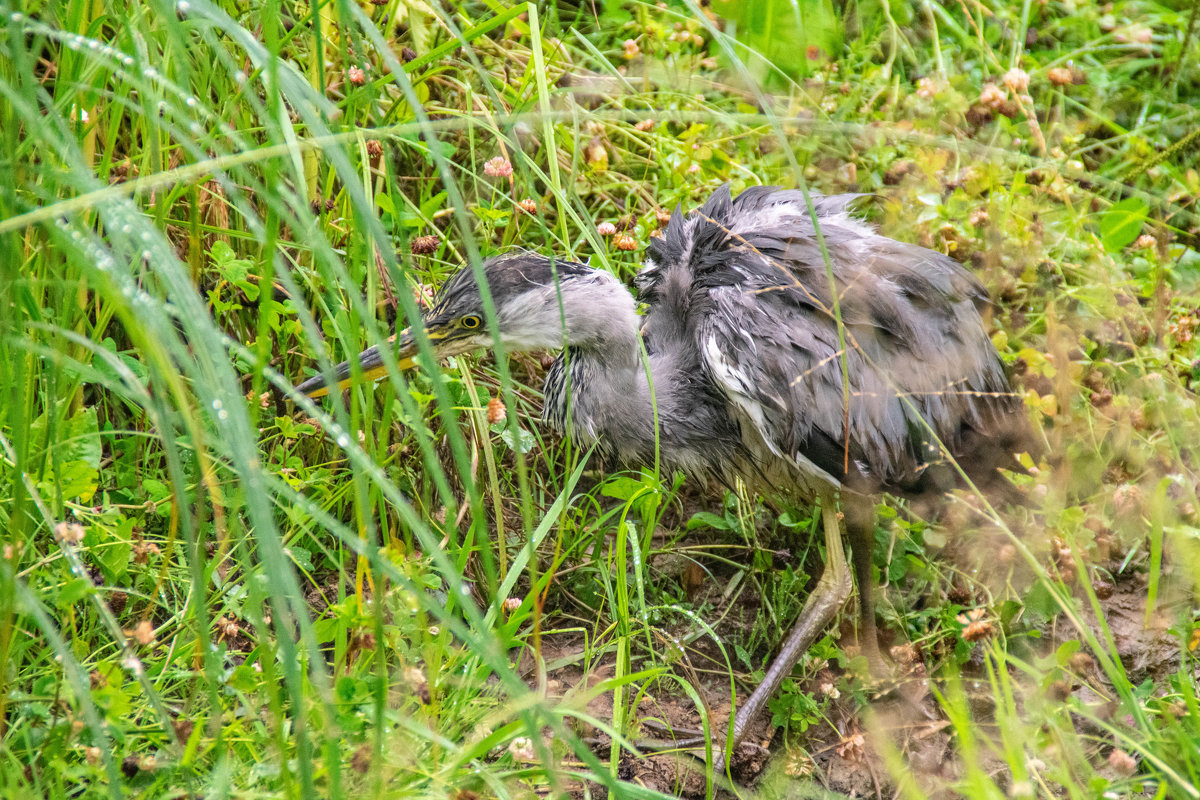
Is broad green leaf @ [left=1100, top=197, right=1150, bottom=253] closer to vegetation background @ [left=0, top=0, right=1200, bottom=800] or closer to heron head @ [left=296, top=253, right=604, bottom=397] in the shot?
vegetation background @ [left=0, top=0, right=1200, bottom=800]

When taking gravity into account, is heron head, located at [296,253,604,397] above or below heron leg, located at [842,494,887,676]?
above

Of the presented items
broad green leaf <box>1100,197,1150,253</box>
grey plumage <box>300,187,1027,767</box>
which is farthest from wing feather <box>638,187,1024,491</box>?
broad green leaf <box>1100,197,1150,253</box>

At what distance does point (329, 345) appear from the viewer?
3.08 m

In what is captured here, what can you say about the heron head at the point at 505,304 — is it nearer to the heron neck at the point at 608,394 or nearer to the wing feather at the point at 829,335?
the heron neck at the point at 608,394

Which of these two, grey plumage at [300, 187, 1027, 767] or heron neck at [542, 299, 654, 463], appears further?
heron neck at [542, 299, 654, 463]

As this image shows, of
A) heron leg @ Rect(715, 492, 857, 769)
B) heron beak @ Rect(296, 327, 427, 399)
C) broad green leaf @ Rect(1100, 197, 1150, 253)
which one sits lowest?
heron leg @ Rect(715, 492, 857, 769)

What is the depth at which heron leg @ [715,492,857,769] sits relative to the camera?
304 centimetres

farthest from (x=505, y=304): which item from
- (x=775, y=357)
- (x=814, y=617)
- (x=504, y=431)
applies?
(x=814, y=617)

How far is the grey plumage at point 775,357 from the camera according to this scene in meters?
2.93

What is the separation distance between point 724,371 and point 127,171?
1.72 metres

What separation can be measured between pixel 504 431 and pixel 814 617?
1104 millimetres

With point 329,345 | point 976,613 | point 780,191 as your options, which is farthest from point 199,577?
point 780,191

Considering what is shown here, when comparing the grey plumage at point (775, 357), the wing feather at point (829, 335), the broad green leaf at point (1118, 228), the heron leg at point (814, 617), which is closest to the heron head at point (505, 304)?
the grey plumage at point (775, 357)

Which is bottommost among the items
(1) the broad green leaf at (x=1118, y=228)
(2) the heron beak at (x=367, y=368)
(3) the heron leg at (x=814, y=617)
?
(3) the heron leg at (x=814, y=617)
